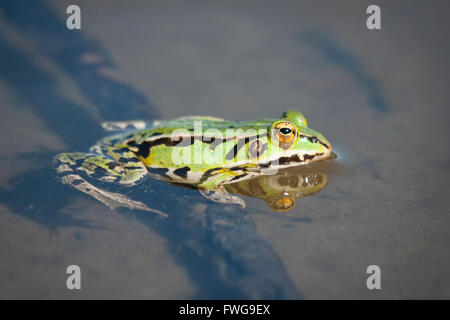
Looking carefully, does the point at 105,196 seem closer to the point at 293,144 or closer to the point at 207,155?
the point at 207,155

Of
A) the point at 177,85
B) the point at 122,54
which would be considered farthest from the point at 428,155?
the point at 122,54

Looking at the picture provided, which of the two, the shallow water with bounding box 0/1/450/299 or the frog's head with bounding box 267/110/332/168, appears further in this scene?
the frog's head with bounding box 267/110/332/168

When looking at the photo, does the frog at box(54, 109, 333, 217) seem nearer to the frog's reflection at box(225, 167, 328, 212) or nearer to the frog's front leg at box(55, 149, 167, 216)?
the frog's front leg at box(55, 149, 167, 216)

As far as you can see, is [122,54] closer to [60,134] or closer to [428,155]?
[60,134]

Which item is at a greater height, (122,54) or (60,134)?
(122,54)

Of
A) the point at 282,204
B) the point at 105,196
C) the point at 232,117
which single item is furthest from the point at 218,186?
the point at 232,117

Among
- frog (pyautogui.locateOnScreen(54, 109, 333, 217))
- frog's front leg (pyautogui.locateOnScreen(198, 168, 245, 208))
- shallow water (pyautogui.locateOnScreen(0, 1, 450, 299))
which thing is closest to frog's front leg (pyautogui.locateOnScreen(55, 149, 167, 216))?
frog (pyautogui.locateOnScreen(54, 109, 333, 217))

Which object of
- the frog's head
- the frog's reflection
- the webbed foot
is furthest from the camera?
the frog's head
